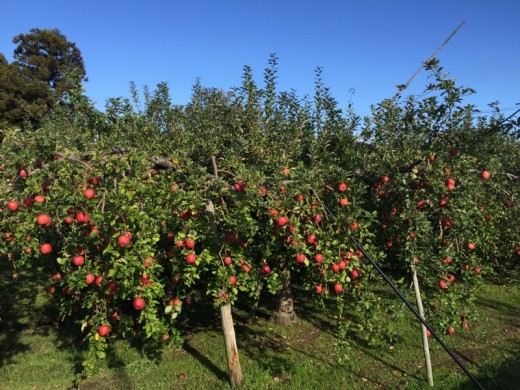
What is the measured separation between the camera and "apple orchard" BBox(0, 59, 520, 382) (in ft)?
11.8

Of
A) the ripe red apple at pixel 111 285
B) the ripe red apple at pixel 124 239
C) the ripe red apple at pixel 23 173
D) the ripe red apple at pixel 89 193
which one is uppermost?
the ripe red apple at pixel 23 173

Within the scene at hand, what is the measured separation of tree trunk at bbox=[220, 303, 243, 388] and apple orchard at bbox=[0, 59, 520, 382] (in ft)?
1.18

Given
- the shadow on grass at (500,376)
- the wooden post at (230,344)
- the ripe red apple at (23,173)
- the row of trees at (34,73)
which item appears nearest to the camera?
the ripe red apple at (23,173)

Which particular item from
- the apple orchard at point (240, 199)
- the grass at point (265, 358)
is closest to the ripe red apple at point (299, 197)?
the apple orchard at point (240, 199)

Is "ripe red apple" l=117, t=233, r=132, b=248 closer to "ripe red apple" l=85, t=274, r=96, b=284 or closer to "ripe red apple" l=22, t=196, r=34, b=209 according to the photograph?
"ripe red apple" l=85, t=274, r=96, b=284

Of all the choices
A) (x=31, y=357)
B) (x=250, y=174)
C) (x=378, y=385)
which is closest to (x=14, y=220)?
(x=250, y=174)

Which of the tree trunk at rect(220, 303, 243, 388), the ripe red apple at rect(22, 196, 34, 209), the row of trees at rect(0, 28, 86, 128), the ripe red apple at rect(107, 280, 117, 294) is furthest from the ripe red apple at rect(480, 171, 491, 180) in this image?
the row of trees at rect(0, 28, 86, 128)

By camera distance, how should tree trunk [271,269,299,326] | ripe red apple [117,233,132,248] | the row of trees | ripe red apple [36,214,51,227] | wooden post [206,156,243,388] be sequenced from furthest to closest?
the row of trees
tree trunk [271,269,299,326]
wooden post [206,156,243,388]
ripe red apple [36,214,51,227]
ripe red apple [117,233,132,248]

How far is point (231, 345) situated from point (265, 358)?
1.45 m

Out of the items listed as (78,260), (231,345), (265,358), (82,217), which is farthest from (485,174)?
(78,260)

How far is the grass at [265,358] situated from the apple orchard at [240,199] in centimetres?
74

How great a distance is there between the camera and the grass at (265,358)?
5.53 meters

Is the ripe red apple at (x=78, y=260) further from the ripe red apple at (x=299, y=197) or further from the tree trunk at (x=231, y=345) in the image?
the ripe red apple at (x=299, y=197)

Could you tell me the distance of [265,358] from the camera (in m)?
6.28
